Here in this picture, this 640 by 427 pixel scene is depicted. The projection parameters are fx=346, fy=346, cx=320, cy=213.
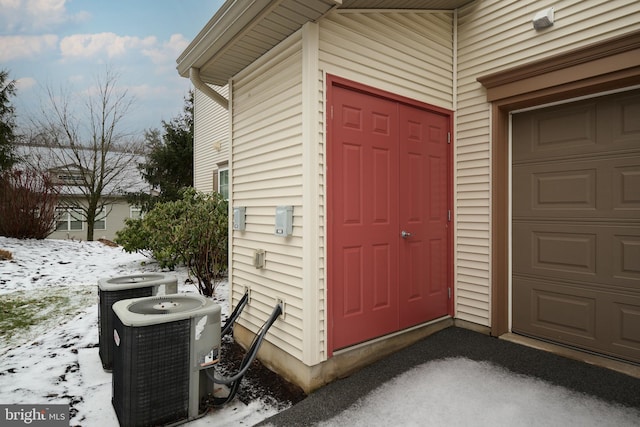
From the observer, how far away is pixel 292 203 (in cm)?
277

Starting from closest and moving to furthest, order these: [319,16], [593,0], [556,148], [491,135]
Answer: [319,16]
[593,0]
[556,148]
[491,135]

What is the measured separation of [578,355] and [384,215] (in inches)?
77.6

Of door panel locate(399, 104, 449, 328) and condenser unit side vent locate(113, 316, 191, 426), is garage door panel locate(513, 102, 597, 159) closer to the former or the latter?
door panel locate(399, 104, 449, 328)

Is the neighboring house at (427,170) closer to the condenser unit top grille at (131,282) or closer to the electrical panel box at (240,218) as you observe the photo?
the electrical panel box at (240,218)

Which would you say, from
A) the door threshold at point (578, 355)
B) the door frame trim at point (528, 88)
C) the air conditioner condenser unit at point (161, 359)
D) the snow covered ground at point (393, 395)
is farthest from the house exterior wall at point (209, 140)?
Answer: the door threshold at point (578, 355)

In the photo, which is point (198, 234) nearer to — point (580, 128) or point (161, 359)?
point (161, 359)

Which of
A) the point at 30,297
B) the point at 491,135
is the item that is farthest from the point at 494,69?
the point at 30,297

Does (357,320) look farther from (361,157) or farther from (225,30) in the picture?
(225,30)

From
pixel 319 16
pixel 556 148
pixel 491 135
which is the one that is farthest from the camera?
pixel 491 135

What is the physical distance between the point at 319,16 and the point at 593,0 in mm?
2213

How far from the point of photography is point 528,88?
307 cm

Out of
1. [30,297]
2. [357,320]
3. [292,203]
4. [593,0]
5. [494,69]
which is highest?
[593,0]
